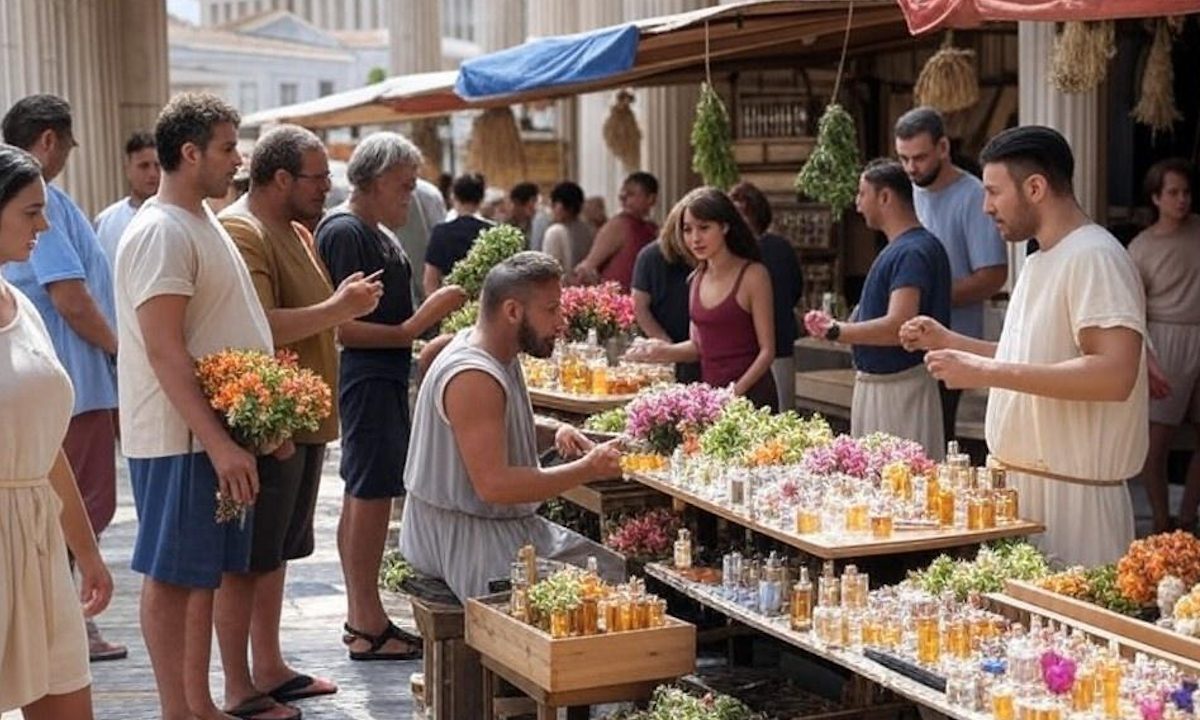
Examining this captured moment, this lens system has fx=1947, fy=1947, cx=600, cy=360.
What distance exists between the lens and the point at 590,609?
5777 mm

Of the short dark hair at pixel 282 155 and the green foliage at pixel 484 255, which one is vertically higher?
the short dark hair at pixel 282 155

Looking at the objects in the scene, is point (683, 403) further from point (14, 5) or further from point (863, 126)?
point (863, 126)

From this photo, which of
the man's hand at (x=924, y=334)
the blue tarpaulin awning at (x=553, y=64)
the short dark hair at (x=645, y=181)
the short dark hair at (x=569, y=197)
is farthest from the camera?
the short dark hair at (x=569, y=197)

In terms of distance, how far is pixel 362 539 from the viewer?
8.20 m

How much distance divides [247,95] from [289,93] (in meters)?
1.35

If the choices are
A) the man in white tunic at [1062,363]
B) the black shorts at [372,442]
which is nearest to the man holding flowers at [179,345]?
the black shorts at [372,442]

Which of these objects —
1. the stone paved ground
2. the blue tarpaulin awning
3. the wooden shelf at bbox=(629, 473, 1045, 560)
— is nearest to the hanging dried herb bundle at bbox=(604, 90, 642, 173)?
the blue tarpaulin awning

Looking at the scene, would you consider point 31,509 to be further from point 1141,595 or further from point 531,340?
point 1141,595

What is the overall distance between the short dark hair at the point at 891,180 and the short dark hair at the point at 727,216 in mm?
1013

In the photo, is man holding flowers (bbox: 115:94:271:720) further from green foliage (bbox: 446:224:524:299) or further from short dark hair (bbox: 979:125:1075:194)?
green foliage (bbox: 446:224:524:299)

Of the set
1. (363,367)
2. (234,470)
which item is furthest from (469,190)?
(234,470)

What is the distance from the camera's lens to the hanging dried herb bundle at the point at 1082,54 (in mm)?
8836

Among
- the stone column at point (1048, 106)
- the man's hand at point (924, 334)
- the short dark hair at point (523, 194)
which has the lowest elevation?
the man's hand at point (924, 334)

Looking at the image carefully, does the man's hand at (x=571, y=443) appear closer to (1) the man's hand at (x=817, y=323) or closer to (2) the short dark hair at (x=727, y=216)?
(1) the man's hand at (x=817, y=323)
